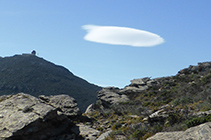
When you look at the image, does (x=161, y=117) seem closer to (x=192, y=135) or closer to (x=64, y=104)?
(x=192, y=135)

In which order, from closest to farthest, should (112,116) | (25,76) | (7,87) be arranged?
(112,116)
(7,87)
(25,76)

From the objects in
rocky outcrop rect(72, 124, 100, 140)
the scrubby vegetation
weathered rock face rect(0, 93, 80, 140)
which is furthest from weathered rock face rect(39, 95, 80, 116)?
the scrubby vegetation

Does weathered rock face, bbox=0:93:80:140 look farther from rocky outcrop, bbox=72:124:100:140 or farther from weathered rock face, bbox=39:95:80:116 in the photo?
rocky outcrop, bbox=72:124:100:140

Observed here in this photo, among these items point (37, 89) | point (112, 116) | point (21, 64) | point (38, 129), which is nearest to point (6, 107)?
point (38, 129)

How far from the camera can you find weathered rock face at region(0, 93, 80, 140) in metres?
15.0

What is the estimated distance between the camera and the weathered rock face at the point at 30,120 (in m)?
15.0

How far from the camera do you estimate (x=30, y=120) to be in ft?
50.8

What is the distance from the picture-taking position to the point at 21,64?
16750cm

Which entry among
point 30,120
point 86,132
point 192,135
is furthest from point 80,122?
point 192,135

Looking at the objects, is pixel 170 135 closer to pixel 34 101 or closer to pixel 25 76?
pixel 34 101

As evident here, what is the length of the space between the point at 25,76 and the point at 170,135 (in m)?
147

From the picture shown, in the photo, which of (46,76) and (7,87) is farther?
(46,76)

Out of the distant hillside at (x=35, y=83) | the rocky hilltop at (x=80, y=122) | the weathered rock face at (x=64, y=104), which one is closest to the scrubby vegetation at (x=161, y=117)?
the rocky hilltop at (x=80, y=122)

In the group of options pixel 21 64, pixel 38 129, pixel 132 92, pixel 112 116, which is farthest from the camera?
pixel 21 64
